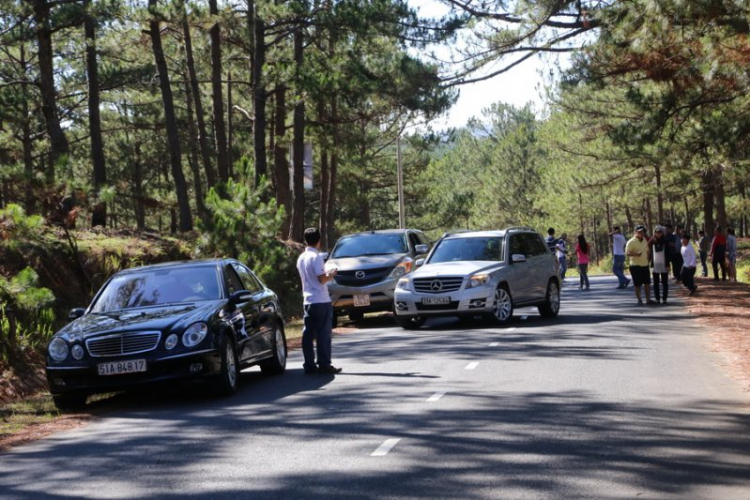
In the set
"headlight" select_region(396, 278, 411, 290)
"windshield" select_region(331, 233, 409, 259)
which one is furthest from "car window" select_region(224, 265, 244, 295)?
"windshield" select_region(331, 233, 409, 259)

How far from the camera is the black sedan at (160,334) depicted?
10945mm

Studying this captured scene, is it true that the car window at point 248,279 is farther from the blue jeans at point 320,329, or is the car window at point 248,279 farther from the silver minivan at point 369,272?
the silver minivan at point 369,272

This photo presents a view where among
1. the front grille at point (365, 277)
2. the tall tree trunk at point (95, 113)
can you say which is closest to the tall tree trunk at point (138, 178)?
the tall tree trunk at point (95, 113)

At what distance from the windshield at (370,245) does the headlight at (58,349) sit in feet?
39.8

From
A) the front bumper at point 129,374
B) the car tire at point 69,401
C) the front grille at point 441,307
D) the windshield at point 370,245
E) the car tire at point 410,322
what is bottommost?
the car tire at point 69,401

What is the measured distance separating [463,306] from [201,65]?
97.4ft

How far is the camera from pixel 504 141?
9894 cm

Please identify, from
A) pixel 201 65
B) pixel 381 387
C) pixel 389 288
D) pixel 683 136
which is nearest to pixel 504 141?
pixel 201 65

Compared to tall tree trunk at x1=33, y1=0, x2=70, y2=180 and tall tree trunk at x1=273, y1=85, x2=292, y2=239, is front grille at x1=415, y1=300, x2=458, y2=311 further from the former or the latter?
tall tree trunk at x1=273, y1=85, x2=292, y2=239

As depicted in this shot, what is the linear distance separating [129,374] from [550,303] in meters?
12.2

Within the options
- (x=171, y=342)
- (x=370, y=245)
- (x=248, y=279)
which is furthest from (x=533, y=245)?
(x=171, y=342)

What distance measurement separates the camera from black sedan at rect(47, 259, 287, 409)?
10.9 m

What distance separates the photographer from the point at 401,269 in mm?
22203

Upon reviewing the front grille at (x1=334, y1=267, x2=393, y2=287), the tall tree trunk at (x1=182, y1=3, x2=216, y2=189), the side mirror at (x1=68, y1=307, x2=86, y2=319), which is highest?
the tall tree trunk at (x1=182, y1=3, x2=216, y2=189)
